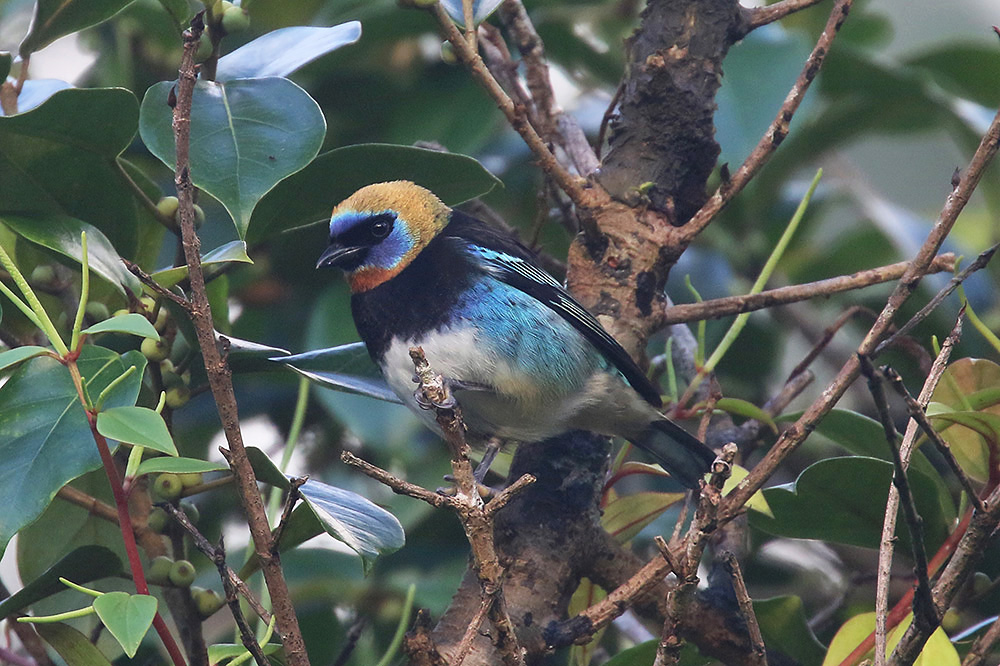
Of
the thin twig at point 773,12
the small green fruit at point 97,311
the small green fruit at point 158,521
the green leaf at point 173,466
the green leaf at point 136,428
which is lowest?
the small green fruit at point 158,521

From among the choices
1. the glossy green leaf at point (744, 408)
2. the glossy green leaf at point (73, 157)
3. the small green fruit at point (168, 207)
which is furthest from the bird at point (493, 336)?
the glossy green leaf at point (73, 157)

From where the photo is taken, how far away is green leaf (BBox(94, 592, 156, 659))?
131cm

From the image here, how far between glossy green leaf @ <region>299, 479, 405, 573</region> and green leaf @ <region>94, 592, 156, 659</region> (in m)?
0.34

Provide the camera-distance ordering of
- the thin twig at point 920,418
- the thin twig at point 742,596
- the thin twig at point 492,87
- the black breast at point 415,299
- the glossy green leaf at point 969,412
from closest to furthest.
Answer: the thin twig at point 920,418 < the thin twig at point 742,596 < the glossy green leaf at point 969,412 < the thin twig at point 492,87 < the black breast at point 415,299

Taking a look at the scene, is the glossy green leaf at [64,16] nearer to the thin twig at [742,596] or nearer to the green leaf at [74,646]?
the green leaf at [74,646]

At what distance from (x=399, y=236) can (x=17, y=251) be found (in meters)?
0.91

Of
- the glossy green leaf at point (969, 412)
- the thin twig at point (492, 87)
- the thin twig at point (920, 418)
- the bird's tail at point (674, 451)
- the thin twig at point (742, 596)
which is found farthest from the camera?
the bird's tail at point (674, 451)

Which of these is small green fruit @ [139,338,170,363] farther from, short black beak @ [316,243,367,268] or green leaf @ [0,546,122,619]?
short black beak @ [316,243,367,268]

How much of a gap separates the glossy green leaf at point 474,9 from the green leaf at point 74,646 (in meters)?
1.32

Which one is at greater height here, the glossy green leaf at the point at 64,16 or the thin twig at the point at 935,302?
the glossy green leaf at the point at 64,16

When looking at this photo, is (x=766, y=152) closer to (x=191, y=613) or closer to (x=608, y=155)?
(x=608, y=155)

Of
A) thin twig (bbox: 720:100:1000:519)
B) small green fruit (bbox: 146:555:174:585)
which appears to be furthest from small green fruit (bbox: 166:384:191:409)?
thin twig (bbox: 720:100:1000:519)

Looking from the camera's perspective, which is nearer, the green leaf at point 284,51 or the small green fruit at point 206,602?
the small green fruit at point 206,602

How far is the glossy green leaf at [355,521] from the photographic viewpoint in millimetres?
1691
